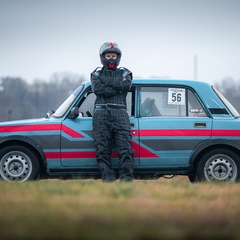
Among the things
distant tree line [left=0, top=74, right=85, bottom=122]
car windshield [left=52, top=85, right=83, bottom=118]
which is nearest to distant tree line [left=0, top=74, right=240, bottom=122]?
distant tree line [left=0, top=74, right=85, bottom=122]

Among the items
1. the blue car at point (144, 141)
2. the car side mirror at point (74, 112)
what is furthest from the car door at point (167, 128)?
the car side mirror at point (74, 112)

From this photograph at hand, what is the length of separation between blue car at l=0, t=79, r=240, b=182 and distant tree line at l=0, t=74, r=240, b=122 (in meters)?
51.8

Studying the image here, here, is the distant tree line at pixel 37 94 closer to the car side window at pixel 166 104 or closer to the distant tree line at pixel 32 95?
the distant tree line at pixel 32 95

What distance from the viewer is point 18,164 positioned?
9906 mm

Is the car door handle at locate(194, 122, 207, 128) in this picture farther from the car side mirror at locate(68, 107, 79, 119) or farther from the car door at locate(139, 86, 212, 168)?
the car side mirror at locate(68, 107, 79, 119)

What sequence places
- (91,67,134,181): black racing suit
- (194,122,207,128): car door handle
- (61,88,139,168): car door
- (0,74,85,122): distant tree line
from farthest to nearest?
(0,74,85,122): distant tree line → (194,122,207,128): car door handle → (61,88,139,168): car door → (91,67,134,181): black racing suit

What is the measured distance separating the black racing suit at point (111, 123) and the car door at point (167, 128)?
0.35 metres

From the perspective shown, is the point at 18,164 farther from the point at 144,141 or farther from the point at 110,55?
the point at 110,55

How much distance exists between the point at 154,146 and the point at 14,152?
2072 mm

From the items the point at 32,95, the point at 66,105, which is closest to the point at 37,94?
the point at 32,95

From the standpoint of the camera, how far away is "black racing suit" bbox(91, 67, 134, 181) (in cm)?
973

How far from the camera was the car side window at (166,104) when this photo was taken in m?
10.2

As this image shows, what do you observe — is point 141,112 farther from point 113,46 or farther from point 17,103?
point 17,103

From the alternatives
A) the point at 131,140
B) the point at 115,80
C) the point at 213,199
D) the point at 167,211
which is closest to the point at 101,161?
the point at 131,140
